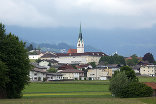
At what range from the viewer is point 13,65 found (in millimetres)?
49156

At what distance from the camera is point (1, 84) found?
46.2m

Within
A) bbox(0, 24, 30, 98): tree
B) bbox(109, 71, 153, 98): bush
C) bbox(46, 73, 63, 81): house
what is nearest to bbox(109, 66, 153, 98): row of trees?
bbox(109, 71, 153, 98): bush

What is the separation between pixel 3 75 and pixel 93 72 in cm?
9664

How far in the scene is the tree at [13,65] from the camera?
48.8 m

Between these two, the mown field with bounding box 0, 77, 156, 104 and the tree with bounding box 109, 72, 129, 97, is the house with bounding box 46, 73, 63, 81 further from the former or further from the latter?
the tree with bounding box 109, 72, 129, 97

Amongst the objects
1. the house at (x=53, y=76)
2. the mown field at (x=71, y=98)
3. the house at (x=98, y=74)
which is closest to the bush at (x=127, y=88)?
the mown field at (x=71, y=98)

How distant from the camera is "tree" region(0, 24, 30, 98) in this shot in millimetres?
48812

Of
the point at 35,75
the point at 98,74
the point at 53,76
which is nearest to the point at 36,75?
the point at 35,75

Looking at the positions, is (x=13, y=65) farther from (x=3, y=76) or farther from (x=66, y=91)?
(x=66, y=91)

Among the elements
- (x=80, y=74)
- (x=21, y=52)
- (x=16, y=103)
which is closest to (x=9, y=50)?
(x=21, y=52)

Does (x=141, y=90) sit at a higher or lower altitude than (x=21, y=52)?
lower

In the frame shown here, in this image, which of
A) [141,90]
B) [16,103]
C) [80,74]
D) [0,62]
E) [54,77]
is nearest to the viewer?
[16,103]

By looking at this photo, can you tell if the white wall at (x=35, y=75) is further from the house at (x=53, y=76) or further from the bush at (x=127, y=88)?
the bush at (x=127, y=88)

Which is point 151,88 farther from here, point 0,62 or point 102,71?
point 102,71
